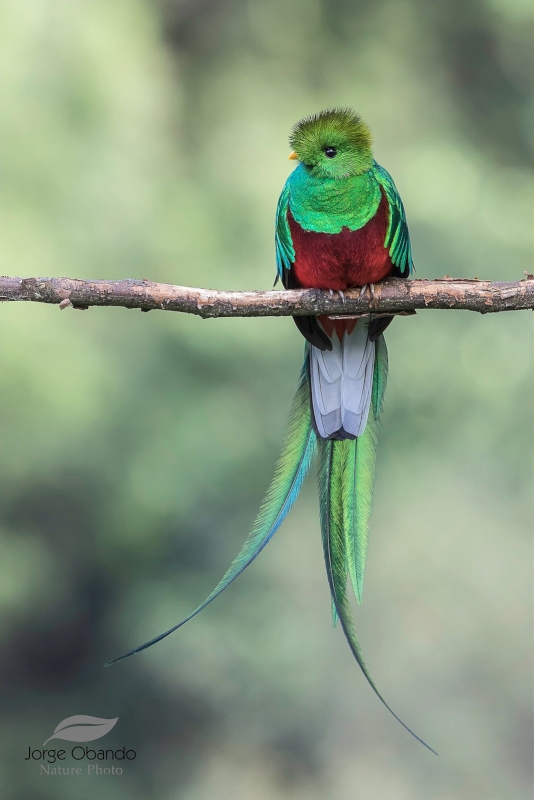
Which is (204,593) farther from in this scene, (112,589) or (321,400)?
(321,400)

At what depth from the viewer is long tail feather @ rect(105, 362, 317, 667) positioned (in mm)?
1997

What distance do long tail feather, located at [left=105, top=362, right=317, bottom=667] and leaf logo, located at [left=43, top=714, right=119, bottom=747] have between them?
4.96 ft

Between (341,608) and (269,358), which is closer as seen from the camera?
(341,608)

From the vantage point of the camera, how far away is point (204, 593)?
14.6 feet

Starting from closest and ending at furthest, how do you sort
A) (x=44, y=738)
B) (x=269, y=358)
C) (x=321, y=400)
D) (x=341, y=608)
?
(x=341, y=608), (x=321, y=400), (x=44, y=738), (x=269, y=358)

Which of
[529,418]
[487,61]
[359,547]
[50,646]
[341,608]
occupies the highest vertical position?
[487,61]

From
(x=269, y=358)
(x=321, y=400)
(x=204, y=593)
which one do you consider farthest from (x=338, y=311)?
(x=204, y=593)

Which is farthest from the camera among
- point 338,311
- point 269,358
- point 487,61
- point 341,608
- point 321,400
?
point 487,61

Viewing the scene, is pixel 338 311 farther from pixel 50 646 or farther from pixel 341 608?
pixel 50 646

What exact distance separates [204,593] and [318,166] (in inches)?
115

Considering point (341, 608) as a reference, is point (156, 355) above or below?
above

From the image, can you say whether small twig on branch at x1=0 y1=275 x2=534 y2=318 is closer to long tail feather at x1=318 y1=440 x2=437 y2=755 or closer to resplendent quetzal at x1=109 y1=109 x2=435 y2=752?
resplendent quetzal at x1=109 y1=109 x2=435 y2=752

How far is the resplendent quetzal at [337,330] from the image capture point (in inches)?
83.4

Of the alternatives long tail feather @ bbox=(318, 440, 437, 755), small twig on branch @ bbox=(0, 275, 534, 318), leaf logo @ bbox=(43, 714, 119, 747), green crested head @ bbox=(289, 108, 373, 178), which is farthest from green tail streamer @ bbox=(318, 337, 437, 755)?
leaf logo @ bbox=(43, 714, 119, 747)
